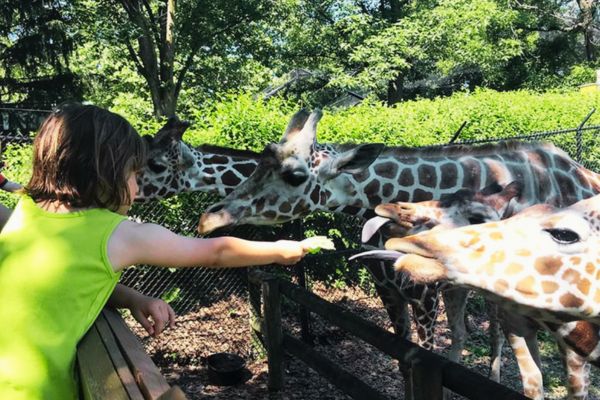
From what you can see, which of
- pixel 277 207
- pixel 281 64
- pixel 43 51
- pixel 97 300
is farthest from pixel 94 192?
pixel 281 64

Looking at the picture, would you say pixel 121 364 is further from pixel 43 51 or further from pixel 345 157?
pixel 43 51

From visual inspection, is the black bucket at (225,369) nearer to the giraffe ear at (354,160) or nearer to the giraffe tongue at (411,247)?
the giraffe ear at (354,160)

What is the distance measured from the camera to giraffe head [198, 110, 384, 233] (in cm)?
→ 380

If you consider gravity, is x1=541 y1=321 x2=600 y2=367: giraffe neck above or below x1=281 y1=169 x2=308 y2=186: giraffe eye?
below

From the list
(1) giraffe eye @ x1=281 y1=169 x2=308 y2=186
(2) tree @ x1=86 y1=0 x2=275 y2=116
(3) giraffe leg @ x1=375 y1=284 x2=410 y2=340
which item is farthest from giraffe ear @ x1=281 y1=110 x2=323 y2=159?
(2) tree @ x1=86 y1=0 x2=275 y2=116

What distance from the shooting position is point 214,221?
3.60 metres

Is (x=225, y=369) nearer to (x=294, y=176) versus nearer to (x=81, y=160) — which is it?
(x=294, y=176)

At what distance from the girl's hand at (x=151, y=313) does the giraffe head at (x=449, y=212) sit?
4.96 ft

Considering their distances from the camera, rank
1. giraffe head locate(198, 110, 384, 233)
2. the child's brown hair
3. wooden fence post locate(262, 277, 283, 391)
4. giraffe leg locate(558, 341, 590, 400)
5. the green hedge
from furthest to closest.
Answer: the green hedge < wooden fence post locate(262, 277, 283, 391) < giraffe head locate(198, 110, 384, 233) < giraffe leg locate(558, 341, 590, 400) < the child's brown hair

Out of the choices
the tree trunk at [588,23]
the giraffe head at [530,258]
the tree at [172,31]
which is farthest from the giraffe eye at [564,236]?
the tree trunk at [588,23]

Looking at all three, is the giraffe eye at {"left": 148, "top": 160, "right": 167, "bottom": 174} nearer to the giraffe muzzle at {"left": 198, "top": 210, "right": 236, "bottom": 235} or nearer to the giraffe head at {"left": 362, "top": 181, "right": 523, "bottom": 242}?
the giraffe muzzle at {"left": 198, "top": 210, "right": 236, "bottom": 235}

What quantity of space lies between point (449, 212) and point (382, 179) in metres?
1.14

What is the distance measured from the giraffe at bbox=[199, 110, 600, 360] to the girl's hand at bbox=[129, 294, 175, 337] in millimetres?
1408

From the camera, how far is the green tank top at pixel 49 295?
5.30ft
